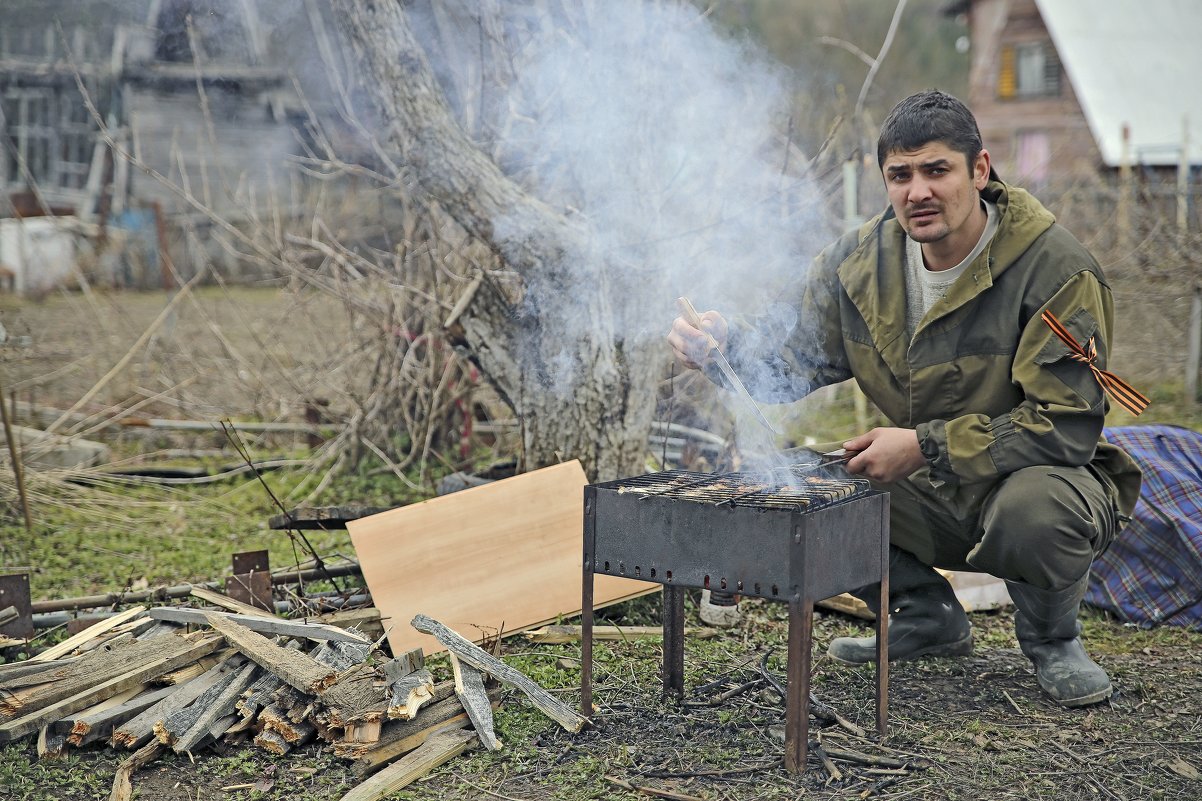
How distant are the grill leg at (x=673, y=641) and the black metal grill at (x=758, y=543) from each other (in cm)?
31

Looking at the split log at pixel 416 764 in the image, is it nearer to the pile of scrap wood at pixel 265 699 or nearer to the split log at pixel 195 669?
the pile of scrap wood at pixel 265 699

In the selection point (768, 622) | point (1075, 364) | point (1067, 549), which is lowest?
point (768, 622)

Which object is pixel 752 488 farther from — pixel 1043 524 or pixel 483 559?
pixel 483 559

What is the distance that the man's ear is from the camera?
3.29 m

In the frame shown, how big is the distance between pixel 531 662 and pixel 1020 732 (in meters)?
1.57

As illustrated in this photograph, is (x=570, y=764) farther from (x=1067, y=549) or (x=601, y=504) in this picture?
(x=1067, y=549)

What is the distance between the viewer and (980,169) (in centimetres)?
331

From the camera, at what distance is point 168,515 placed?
18.6ft

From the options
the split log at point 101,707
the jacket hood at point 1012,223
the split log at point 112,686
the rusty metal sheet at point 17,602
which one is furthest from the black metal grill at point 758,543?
the rusty metal sheet at point 17,602

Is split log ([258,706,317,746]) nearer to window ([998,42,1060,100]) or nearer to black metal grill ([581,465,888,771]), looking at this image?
black metal grill ([581,465,888,771])

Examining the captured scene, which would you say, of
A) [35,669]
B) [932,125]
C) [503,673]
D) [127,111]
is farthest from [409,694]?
[127,111]

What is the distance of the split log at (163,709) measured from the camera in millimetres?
2908

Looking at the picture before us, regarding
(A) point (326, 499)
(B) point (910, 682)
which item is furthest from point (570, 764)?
(A) point (326, 499)

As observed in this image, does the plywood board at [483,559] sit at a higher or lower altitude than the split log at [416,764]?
higher
